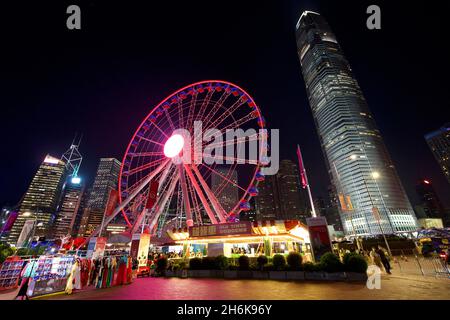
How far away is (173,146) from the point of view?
24.3 metres

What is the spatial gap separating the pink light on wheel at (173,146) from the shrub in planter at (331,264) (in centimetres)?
1721

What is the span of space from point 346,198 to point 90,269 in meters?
21.8

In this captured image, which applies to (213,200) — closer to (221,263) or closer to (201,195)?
(201,195)

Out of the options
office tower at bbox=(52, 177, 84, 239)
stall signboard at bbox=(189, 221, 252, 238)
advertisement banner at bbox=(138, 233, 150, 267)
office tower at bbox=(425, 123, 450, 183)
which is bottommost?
advertisement banner at bbox=(138, 233, 150, 267)

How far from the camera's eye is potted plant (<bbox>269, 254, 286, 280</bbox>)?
12422 mm

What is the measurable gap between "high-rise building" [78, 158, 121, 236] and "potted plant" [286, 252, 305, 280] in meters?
152

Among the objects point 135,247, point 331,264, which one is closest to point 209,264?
point 135,247

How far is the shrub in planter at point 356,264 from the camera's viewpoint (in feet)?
35.0

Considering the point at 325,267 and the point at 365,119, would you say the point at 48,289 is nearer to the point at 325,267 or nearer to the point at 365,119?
the point at 325,267

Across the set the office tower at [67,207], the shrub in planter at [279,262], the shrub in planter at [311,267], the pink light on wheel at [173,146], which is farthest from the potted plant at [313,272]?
the office tower at [67,207]

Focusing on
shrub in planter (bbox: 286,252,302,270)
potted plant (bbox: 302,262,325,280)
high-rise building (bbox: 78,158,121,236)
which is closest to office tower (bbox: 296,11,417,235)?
shrub in planter (bbox: 286,252,302,270)

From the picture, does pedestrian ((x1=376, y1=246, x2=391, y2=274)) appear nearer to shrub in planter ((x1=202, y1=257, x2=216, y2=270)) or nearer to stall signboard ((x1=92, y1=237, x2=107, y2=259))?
shrub in planter ((x1=202, y1=257, x2=216, y2=270))

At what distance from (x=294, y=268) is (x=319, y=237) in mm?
2873
